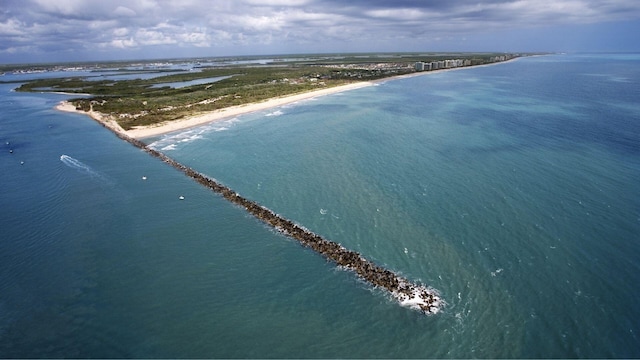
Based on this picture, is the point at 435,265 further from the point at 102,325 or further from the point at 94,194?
the point at 94,194

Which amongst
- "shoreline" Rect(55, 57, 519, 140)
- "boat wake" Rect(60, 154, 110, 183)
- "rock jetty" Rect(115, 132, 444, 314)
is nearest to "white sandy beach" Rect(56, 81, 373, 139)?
"shoreline" Rect(55, 57, 519, 140)

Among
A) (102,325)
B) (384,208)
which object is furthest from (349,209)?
(102,325)

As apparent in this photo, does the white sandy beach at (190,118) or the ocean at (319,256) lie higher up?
the white sandy beach at (190,118)

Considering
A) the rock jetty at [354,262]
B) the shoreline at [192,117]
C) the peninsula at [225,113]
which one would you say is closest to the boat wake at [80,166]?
the peninsula at [225,113]

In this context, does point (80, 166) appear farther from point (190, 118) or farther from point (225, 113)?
point (225, 113)

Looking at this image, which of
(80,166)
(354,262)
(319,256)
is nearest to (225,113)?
(80,166)

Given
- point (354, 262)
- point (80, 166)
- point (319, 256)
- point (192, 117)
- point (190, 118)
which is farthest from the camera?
point (192, 117)

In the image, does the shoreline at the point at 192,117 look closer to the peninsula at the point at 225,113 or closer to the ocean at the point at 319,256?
the peninsula at the point at 225,113
